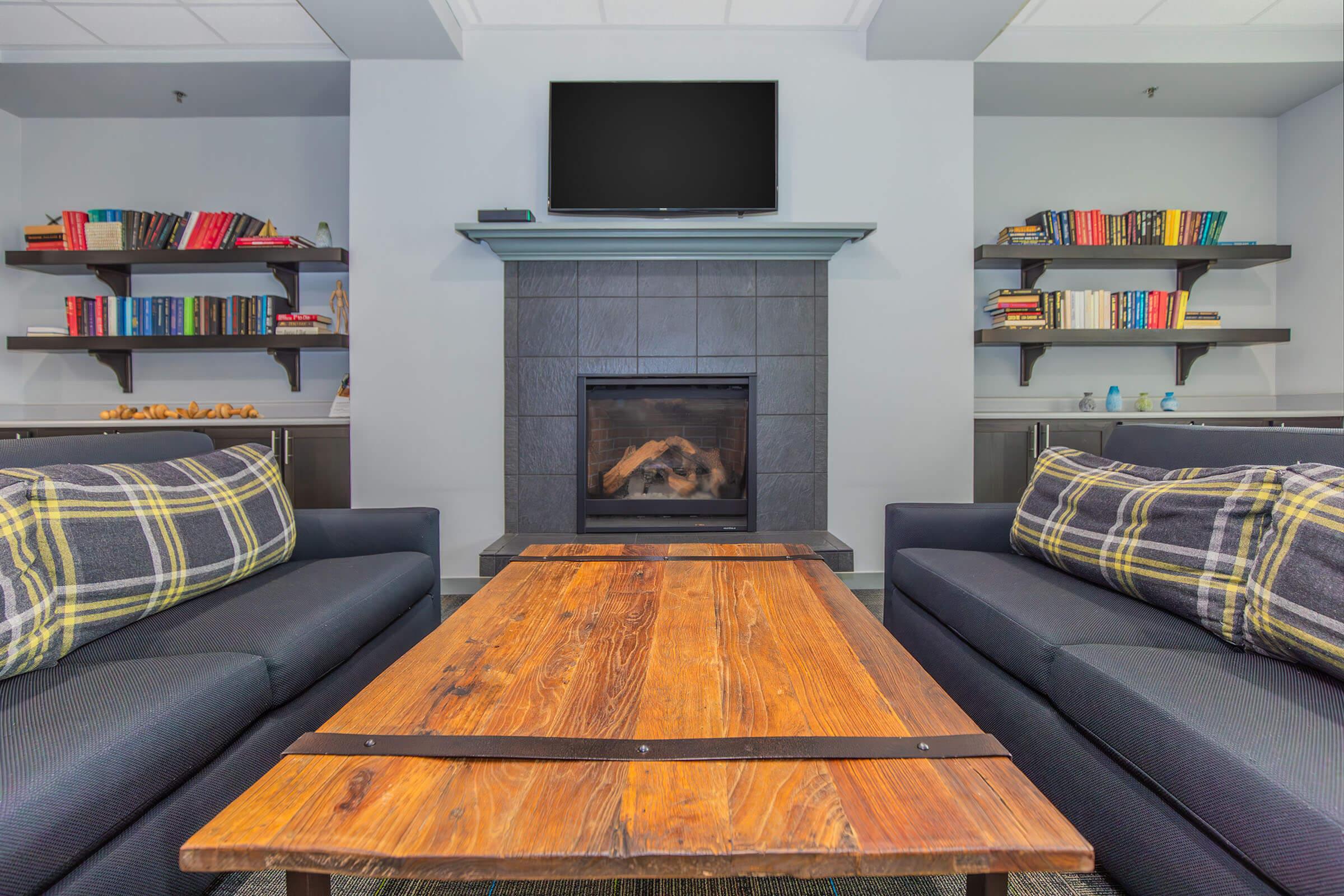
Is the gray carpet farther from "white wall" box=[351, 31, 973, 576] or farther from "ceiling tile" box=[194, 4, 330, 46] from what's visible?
"ceiling tile" box=[194, 4, 330, 46]

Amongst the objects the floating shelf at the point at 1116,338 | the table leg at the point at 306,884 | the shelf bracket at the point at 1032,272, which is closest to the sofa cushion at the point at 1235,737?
the table leg at the point at 306,884

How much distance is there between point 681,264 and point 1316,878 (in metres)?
2.92

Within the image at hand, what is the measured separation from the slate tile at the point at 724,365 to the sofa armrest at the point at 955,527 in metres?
1.29

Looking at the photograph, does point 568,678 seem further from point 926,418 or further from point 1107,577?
point 926,418

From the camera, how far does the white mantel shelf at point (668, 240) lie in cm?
295

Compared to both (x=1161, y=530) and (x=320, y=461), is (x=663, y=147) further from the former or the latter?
(x=1161, y=530)

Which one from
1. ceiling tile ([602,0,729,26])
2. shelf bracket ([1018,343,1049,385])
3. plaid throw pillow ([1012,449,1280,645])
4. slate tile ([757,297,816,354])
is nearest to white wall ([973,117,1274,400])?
shelf bracket ([1018,343,1049,385])

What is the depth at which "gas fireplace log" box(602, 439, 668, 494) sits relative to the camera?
10.7 feet

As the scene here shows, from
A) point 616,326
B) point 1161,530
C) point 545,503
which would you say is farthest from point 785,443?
point 1161,530

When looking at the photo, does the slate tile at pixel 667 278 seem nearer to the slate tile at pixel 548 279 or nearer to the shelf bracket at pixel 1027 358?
the slate tile at pixel 548 279

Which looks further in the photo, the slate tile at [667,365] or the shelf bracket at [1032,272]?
the shelf bracket at [1032,272]

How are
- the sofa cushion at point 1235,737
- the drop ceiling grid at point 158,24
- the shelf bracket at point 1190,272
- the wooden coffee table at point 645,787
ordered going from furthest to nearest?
the shelf bracket at point 1190,272
the drop ceiling grid at point 158,24
the sofa cushion at point 1235,737
the wooden coffee table at point 645,787

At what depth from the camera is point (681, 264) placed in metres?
3.16

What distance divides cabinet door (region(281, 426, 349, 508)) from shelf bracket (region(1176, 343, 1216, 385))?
4797 mm
